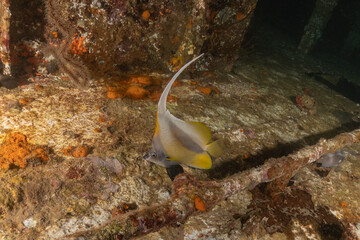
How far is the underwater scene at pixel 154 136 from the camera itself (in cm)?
206

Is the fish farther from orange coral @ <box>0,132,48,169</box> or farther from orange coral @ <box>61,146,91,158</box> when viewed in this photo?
orange coral @ <box>0,132,48,169</box>

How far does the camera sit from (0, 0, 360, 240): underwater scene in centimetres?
206

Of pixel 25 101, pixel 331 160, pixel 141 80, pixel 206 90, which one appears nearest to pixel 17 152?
pixel 25 101

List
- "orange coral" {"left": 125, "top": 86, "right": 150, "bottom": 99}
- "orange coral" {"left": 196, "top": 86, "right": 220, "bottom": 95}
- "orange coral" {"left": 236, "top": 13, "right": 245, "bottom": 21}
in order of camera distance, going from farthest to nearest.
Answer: "orange coral" {"left": 236, "top": 13, "right": 245, "bottom": 21}
"orange coral" {"left": 196, "top": 86, "right": 220, "bottom": 95}
"orange coral" {"left": 125, "top": 86, "right": 150, "bottom": 99}

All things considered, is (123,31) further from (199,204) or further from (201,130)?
(199,204)

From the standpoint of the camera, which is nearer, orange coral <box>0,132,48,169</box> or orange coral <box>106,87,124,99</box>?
orange coral <box>0,132,48,169</box>

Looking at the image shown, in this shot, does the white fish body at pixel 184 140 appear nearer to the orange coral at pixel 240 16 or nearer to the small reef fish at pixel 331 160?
the small reef fish at pixel 331 160

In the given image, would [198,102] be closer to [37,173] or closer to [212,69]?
[212,69]

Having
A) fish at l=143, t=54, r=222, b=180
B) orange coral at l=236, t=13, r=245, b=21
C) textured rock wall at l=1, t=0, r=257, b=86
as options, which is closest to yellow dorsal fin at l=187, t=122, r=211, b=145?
fish at l=143, t=54, r=222, b=180

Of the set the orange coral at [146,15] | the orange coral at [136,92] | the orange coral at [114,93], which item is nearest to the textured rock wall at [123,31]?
the orange coral at [146,15]

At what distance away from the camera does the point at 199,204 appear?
1.88m

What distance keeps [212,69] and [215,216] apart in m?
4.07

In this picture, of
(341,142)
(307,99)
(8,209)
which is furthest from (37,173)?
(307,99)

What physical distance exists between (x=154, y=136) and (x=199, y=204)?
741 mm
